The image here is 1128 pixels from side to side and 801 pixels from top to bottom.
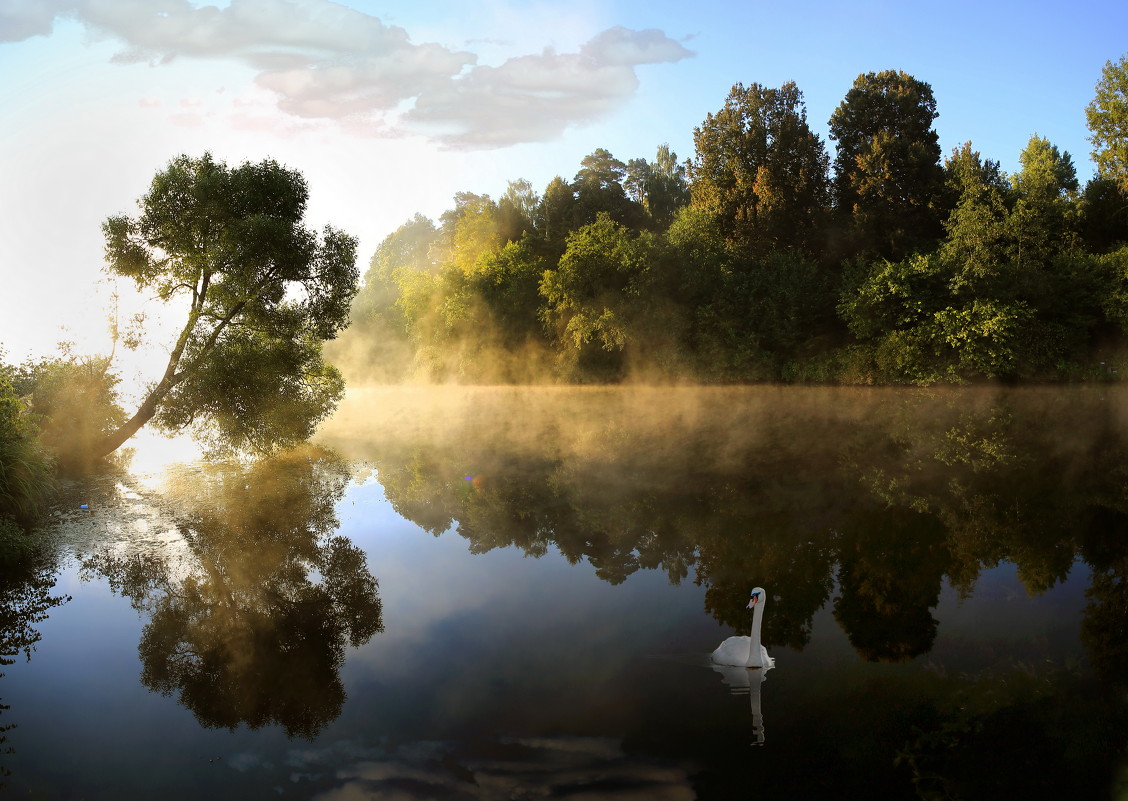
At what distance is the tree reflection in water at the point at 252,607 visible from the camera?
7.66 meters

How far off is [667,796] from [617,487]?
11622 mm

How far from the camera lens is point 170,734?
7082mm

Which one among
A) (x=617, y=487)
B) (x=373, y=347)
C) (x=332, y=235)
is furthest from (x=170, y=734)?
(x=373, y=347)

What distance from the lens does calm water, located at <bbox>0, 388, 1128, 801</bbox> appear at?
20.7 ft

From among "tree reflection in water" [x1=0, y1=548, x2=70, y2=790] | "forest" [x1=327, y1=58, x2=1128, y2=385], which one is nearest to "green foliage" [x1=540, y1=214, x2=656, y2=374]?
"forest" [x1=327, y1=58, x2=1128, y2=385]

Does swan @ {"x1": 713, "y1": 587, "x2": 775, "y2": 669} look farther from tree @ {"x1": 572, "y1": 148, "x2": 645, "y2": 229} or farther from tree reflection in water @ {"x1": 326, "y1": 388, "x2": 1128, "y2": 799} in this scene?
tree @ {"x1": 572, "y1": 148, "x2": 645, "y2": 229}

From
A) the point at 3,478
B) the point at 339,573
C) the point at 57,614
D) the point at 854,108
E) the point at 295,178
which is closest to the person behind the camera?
the point at 57,614

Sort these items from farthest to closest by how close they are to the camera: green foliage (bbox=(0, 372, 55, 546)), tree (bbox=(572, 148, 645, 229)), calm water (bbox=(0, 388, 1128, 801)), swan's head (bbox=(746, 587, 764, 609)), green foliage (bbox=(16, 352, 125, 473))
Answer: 1. tree (bbox=(572, 148, 645, 229))
2. green foliage (bbox=(16, 352, 125, 473))
3. green foliage (bbox=(0, 372, 55, 546))
4. swan's head (bbox=(746, 587, 764, 609))
5. calm water (bbox=(0, 388, 1128, 801))

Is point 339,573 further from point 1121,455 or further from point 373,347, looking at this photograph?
point 373,347

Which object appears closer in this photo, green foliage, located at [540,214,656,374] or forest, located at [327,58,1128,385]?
forest, located at [327,58,1128,385]

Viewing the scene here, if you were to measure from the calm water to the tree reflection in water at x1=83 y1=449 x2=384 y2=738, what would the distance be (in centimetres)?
5

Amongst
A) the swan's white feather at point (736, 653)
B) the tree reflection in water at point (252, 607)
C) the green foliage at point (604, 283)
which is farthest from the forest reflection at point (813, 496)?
the green foliage at point (604, 283)

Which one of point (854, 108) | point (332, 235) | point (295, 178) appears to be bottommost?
point (332, 235)

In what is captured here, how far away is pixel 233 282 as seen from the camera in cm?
1944
